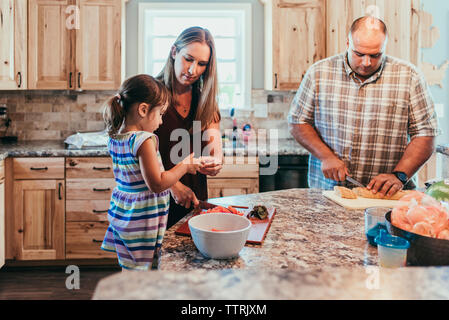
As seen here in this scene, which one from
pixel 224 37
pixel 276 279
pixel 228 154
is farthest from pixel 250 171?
pixel 276 279

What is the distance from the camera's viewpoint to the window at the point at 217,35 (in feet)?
11.6

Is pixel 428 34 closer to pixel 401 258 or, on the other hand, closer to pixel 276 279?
pixel 401 258

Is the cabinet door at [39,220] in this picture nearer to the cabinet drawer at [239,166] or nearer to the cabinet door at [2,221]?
the cabinet door at [2,221]

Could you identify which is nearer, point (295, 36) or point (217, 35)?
point (295, 36)

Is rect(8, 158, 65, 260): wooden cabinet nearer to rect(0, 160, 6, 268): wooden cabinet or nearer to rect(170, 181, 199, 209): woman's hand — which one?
rect(0, 160, 6, 268): wooden cabinet

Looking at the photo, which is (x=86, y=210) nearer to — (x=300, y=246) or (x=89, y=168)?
(x=89, y=168)

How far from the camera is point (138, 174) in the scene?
1.38 metres

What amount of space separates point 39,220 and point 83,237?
13.7 inches

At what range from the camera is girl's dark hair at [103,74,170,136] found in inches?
56.8

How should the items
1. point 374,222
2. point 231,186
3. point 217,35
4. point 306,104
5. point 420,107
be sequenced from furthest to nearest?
point 217,35
point 231,186
point 306,104
point 420,107
point 374,222

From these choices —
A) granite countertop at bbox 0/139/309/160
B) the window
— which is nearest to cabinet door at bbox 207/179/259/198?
granite countertop at bbox 0/139/309/160

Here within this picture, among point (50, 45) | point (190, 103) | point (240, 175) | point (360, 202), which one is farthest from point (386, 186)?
point (50, 45)

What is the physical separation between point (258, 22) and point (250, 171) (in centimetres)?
152

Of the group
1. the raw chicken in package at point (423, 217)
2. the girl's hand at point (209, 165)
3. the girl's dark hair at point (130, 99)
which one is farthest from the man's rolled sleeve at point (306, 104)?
the raw chicken in package at point (423, 217)
